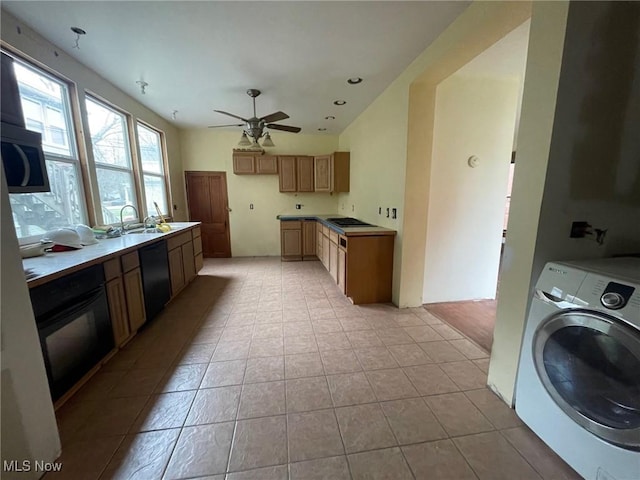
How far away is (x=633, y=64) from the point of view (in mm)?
1299

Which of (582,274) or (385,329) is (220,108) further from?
(582,274)

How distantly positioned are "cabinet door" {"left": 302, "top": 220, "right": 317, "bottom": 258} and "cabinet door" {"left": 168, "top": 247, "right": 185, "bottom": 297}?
237 centimetres

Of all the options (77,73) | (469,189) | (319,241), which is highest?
(77,73)

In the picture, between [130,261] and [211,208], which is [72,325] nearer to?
[130,261]

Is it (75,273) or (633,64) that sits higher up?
(633,64)

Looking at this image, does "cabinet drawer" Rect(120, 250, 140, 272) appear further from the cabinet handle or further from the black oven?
the cabinet handle

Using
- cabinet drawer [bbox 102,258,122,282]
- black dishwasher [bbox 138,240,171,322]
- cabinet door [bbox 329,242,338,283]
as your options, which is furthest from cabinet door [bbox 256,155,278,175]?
cabinet drawer [bbox 102,258,122,282]

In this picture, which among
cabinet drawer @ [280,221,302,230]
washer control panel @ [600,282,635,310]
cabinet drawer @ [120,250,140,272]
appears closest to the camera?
washer control panel @ [600,282,635,310]

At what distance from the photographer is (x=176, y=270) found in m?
3.30

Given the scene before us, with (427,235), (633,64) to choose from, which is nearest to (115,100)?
(427,235)

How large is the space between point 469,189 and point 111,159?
441cm

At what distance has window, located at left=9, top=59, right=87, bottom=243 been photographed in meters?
2.08

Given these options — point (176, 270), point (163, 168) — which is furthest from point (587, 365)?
point (163, 168)

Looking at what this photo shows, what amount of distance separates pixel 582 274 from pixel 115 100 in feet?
15.3
